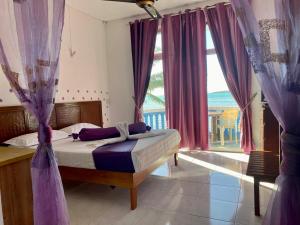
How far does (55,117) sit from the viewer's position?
3641mm

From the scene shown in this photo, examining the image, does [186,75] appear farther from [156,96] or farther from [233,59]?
[156,96]

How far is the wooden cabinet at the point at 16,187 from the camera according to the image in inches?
63.9

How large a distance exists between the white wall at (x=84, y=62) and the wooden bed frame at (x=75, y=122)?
22 cm

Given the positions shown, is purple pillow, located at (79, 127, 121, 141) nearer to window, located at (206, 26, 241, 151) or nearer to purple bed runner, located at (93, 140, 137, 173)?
purple bed runner, located at (93, 140, 137, 173)

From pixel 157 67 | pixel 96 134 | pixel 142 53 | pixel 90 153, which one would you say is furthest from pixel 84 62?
pixel 90 153

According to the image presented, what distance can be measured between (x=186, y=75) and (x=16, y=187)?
334 centimetres

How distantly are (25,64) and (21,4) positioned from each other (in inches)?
16.2

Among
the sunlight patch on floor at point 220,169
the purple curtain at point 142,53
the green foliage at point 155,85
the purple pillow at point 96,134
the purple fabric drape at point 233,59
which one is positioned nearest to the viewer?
the sunlight patch on floor at point 220,169

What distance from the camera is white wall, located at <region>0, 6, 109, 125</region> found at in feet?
13.0

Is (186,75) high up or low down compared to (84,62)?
down

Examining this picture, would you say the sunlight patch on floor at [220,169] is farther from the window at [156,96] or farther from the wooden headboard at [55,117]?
the wooden headboard at [55,117]

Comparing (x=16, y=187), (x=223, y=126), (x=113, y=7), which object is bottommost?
(x=223, y=126)

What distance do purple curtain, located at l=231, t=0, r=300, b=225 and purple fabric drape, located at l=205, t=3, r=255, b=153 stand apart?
290 cm

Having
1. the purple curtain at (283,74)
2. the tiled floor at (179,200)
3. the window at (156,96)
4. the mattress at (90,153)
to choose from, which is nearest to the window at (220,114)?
the window at (156,96)
